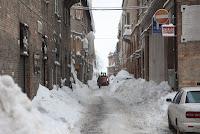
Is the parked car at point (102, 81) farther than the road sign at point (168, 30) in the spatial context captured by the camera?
Yes

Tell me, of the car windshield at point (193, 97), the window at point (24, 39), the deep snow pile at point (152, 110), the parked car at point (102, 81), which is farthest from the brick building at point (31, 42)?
the parked car at point (102, 81)

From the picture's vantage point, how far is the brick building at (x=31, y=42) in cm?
1396

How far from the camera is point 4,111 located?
30.9 ft

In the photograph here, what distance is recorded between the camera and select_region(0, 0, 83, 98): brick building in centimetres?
1396

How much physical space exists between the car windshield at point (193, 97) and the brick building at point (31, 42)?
5107mm

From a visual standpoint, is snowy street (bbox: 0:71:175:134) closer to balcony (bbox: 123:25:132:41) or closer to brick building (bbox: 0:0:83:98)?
brick building (bbox: 0:0:83:98)

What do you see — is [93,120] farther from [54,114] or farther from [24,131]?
[24,131]

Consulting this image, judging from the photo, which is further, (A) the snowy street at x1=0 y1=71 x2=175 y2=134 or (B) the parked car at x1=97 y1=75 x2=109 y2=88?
(B) the parked car at x1=97 y1=75 x2=109 y2=88

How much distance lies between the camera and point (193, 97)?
13.5 m

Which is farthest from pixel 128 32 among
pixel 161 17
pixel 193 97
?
pixel 193 97

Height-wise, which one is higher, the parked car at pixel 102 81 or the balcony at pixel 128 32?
the balcony at pixel 128 32

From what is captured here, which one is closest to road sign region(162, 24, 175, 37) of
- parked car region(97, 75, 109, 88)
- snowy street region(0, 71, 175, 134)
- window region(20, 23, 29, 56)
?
snowy street region(0, 71, 175, 134)

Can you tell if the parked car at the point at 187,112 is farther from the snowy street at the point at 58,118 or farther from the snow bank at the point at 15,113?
the snow bank at the point at 15,113

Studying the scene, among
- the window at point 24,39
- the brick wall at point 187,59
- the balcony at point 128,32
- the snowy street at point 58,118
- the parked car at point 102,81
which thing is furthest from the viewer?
the parked car at point 102,81
